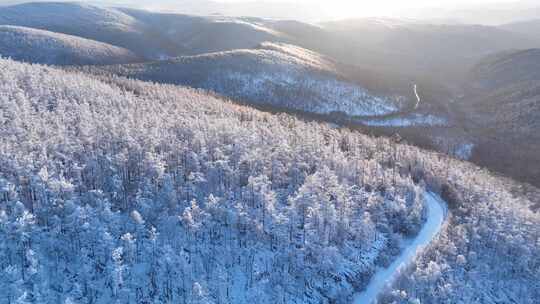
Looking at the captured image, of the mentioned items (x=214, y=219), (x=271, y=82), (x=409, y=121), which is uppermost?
(x=271, y=82)

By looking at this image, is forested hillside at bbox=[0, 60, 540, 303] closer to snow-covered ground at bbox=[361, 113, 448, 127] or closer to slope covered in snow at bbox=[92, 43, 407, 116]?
snow-covered ground at bbox=[361, 113, 448, 127]

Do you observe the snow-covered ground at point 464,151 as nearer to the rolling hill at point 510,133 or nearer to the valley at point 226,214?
the rolling hill at point 510,133

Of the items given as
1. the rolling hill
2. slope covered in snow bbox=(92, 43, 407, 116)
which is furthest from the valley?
slope covered in snow bbox=(92, 43, 407, 116)

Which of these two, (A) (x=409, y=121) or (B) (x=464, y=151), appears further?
(A) (x=409, y=121)

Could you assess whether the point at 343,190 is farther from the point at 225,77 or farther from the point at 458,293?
the point at 225,77

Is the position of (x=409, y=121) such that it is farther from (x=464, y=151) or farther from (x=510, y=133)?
(x=464, y=151)

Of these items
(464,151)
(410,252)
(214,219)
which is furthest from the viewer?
(464,151)

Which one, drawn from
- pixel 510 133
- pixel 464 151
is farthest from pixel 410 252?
pixel 510 133
